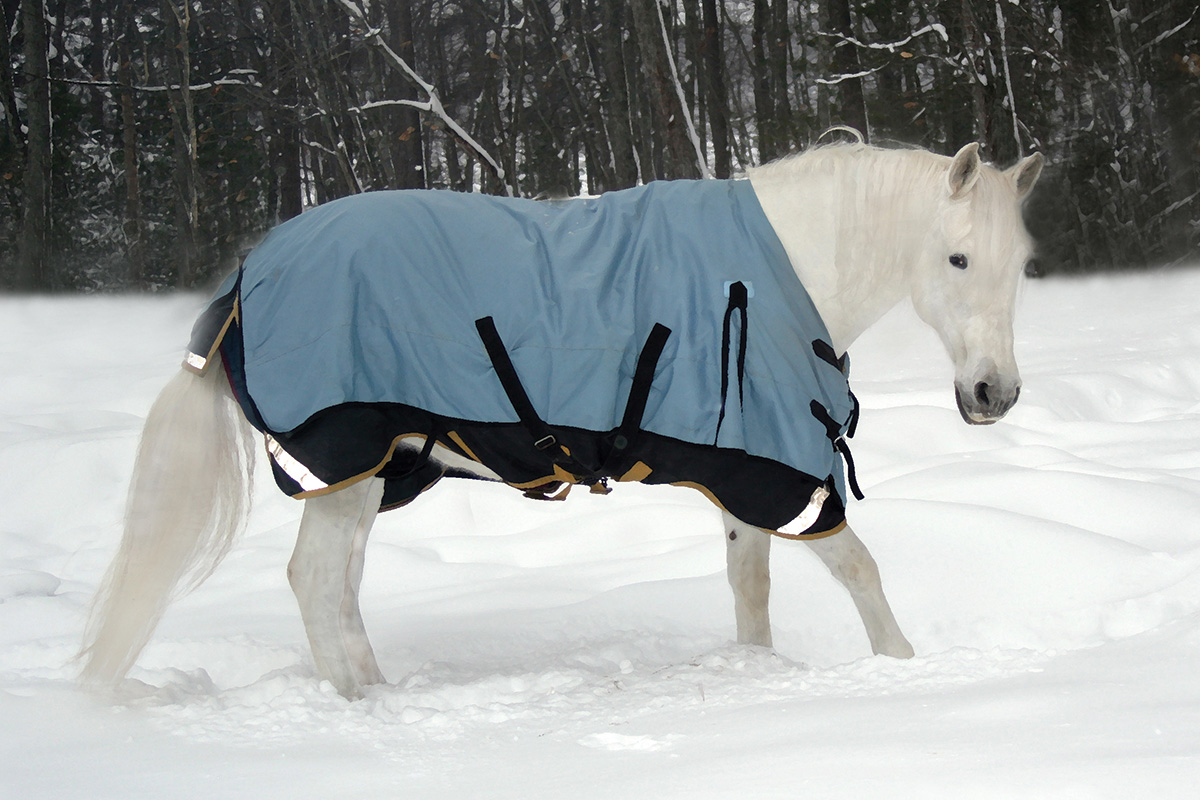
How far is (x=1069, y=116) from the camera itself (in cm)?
1188

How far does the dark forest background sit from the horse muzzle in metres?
7.48

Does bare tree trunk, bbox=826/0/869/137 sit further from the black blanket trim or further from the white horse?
the black blanket trim

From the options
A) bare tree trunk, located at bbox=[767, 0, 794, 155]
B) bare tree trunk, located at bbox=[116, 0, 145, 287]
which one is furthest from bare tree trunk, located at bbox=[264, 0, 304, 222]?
bare tree trunk, located at bbox=[767, 0, 794, 155]

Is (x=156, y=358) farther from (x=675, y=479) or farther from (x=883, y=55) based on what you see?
(x=883, y=55)

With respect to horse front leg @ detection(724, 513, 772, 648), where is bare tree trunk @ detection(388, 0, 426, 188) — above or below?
above

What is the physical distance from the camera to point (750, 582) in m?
2.42

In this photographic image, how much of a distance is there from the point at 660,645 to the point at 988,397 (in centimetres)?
109

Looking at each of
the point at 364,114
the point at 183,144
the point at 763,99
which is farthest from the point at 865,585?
Answer: the point at 763,99

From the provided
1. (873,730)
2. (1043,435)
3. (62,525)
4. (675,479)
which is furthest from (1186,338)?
(62,525)

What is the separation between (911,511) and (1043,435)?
1907 mm

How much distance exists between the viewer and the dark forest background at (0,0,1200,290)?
32.1 feet

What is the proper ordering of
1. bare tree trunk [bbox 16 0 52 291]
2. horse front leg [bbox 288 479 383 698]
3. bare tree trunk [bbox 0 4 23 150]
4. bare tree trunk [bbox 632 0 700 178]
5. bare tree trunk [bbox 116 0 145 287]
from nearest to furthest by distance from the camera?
horse front leg [bbox 288 479 383 698] < bare tree trunk [bbox 632 0 700 178] < bare tree trunk [bbox 0 4 23 150] < bare tree trunk [bbox 16 0 52 291] < bare tree trunk [bbox 116 0 145 287]

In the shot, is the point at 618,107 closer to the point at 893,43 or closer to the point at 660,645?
the point at 893,43

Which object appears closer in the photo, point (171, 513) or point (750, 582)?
point (171, 513)
